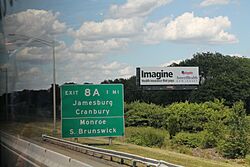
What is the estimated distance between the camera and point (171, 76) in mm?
11281

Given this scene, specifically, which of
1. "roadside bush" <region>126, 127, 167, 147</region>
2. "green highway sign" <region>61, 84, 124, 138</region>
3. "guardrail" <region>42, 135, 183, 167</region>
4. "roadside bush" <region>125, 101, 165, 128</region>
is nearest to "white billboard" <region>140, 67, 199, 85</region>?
"roadside bush" <region>125, 101, 165, 128</region>

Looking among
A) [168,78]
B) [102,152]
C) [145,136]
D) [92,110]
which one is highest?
[168,78]

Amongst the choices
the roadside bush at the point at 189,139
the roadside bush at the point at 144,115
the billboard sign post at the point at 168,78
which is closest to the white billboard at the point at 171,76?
the billboard sign post at the point at 168,78

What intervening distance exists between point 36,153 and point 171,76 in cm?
366

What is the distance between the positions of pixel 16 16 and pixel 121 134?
4.76 meters

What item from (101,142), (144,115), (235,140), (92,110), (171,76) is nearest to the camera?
(92,110)

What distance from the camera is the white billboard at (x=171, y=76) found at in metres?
10.2

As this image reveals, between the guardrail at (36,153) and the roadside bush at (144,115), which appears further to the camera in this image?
the roadside bush at (144,115)

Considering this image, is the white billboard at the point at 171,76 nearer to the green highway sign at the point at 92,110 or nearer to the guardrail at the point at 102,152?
the green highway sign at the point at 92,110

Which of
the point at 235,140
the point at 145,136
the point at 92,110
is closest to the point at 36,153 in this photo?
the point at 92,110

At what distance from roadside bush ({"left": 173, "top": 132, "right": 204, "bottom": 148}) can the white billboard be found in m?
1.45

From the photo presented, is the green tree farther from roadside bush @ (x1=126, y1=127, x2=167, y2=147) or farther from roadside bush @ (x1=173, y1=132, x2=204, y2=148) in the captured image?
roadside bush @ (x1=126, y1=127, x2=167, y2=147)

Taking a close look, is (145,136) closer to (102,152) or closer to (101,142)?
(101,142)

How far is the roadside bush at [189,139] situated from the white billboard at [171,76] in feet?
4.75
